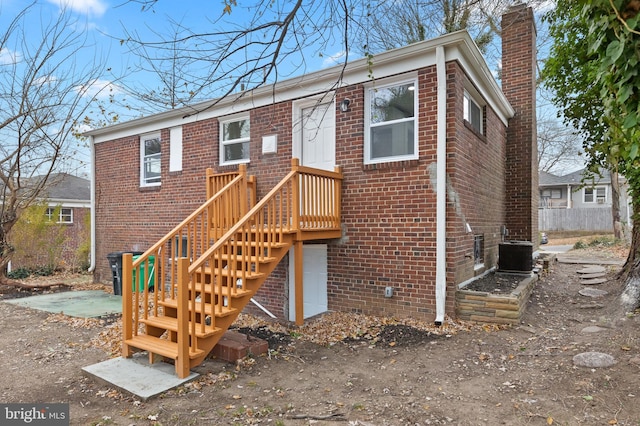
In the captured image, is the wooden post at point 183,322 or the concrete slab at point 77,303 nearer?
the wooden post at point 183,322

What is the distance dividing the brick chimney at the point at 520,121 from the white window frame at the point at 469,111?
7.00ft

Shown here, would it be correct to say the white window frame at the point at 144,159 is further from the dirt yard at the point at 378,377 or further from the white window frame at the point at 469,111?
the white window frame at the point at 469,111

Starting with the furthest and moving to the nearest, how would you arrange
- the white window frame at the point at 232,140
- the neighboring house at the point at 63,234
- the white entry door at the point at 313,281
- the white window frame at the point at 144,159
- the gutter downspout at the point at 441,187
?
the neighboring house at the point at 63,234 → the white window frame at the point at 144,159 → the white window frame at the point at 232,140 → the white entry door at the point at 313,281 → the gutter downspout at the point at 441,187

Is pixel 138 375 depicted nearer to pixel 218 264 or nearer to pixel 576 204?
pixel 218 264

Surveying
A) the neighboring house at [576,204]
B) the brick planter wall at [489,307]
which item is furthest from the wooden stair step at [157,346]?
the neighboring house at [576,204]

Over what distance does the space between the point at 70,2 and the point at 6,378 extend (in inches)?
306

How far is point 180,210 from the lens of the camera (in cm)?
870

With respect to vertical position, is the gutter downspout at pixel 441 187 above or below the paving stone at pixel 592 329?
above

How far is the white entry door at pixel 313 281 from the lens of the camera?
6688mm

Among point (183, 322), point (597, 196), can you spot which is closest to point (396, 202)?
point (183, 322)

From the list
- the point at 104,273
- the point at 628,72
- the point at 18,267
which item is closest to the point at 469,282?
the point at 628,72

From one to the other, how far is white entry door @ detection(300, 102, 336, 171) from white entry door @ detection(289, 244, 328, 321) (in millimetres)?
1479

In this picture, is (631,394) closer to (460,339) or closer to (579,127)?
(460,339)

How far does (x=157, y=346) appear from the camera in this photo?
4254mm
